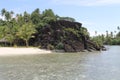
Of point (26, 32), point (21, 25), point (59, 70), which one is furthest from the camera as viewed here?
point (21, 25)

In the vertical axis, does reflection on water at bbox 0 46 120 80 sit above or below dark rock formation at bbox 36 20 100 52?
below

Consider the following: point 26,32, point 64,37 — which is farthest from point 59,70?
point 64,37

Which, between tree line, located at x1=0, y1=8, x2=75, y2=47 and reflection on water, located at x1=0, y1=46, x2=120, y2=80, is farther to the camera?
tree line, located at x1=0, y1=8, x2=75, y2=47

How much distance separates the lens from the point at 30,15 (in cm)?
8825

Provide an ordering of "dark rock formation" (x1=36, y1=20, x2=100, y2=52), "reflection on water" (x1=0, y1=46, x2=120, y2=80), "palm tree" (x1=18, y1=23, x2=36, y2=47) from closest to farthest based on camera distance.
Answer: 1. "reflection on water" (x1=0, y1=46, x2=120, y2=80)
2. "palm tree" (x1=18, y1=23, x2=36, y2=47)
3. "dark rock formation" (x1=36, y1=20, x2=100, y2=52)

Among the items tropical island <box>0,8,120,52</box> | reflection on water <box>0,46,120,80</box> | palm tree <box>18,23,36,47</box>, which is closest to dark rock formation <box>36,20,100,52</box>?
tropical island <box>0,8,120,52</box>

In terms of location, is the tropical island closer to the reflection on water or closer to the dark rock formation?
the dark rock formation

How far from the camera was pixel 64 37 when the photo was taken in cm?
7269

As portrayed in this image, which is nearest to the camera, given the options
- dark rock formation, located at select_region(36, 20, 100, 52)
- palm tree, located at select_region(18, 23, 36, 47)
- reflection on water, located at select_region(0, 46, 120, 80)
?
reflection on water, located at select_region(0, 46, 120, 80)

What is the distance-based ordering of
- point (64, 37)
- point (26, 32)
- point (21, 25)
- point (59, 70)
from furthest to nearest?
point (21, 25) < point (64, 37) < point (26, 32) < point (59, 70)

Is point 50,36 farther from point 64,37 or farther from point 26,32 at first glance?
point 26,32

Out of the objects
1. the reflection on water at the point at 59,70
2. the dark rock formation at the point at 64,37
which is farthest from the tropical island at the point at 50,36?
the reflection on water at the point at 59,70

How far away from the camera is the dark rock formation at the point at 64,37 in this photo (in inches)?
2803

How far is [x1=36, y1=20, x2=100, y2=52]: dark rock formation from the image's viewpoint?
71200 millimetres
